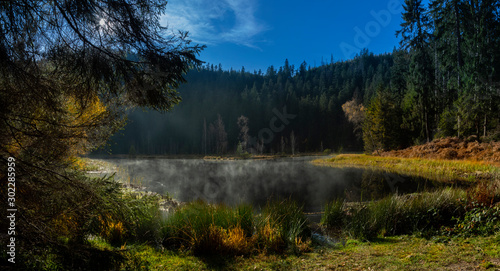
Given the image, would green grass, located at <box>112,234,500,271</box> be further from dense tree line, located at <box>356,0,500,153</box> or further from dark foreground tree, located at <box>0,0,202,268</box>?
dense tree line, located at <box>356,0,500,153</box>

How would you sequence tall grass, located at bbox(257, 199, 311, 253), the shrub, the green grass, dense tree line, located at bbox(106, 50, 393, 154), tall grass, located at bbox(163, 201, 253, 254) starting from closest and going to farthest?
1. the green grass
2. the shrub
3. tall grass, located at bbox(163, 201, 253, 254)
4. tall grass, located at bbox(257, 199, 311, 253)
5. dense tree line, located at bbox(106, 50, 393, 154)

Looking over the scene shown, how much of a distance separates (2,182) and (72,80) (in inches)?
56.8

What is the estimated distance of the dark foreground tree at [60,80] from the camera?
271cm

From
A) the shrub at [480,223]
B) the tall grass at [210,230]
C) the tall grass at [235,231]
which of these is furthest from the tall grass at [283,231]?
the shrub at [480,223]

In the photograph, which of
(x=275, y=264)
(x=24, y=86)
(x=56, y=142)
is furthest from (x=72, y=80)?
(x=275, y=264)

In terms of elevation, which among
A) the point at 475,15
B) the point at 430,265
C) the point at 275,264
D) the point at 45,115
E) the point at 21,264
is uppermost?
the point at 475,15

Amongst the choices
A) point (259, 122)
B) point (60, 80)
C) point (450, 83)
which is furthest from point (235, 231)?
point (259, 122)

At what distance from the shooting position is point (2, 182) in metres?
2.80

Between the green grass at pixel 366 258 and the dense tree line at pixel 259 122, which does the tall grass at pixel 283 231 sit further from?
the dense tree line at pixel 259 122

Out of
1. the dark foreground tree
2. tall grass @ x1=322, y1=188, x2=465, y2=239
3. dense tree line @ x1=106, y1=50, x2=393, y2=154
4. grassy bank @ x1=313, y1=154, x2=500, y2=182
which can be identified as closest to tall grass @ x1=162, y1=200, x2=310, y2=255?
tall grass @ x1=322, y1=188, x2=465, y2=239

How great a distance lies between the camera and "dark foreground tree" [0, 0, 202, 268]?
2.71m

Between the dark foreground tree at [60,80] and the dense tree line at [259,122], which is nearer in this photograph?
the dark foreground tree at [60,80]

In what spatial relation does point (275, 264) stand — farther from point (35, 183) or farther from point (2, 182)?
point (2, 182)

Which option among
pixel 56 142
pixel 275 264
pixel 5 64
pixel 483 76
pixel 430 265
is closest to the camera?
pixel 5 64
